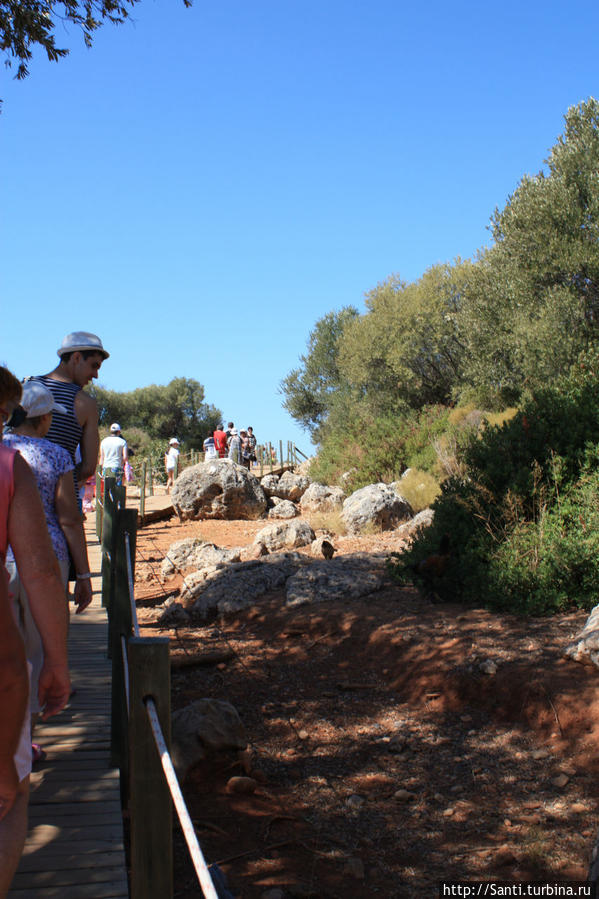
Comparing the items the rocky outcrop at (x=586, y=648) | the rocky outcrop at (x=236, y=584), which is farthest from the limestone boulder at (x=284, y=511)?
the rocky outcrop at (x=586, y=648)

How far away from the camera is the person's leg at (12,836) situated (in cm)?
153

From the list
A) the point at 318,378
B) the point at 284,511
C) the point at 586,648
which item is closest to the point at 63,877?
the point at 586,648

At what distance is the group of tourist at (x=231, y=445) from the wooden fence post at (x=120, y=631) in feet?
58.0

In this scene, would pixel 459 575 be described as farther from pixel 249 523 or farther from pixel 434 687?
pixel 249 523

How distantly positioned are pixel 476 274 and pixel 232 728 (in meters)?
19.9

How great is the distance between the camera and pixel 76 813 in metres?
3.04

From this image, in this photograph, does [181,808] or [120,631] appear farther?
[120,631]

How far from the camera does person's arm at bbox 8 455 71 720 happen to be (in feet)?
5.79

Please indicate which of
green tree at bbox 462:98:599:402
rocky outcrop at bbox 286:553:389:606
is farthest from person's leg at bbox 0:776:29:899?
green tree at bbox 462:98:599:402

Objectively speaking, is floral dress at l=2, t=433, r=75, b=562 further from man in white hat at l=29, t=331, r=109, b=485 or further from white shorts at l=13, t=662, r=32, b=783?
white shorts at l=13, t=662, r=32, b=783

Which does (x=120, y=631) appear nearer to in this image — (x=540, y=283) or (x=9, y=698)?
(x=9, y=698)

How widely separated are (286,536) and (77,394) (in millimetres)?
7707

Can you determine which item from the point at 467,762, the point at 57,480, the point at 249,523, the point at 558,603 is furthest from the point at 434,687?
the point at 249,523

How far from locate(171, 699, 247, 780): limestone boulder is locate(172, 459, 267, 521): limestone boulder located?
13533 millimetres
